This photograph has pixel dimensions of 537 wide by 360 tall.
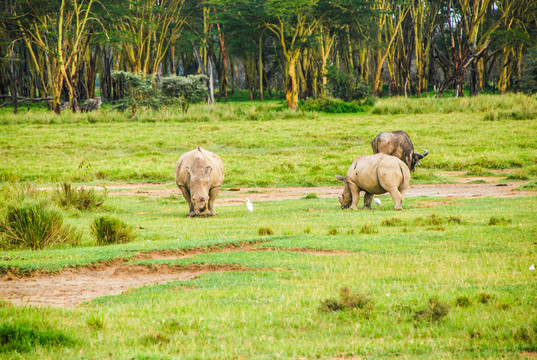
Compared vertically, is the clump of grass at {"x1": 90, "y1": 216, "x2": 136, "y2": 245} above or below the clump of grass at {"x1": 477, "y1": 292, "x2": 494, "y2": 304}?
below

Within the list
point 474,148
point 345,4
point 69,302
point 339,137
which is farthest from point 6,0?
point 69,302

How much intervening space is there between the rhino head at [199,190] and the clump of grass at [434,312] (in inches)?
378

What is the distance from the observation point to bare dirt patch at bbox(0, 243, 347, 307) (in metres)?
7.46

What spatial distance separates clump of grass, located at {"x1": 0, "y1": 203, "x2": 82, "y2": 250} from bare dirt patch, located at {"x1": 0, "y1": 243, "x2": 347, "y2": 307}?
2492mm

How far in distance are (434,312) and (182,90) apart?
40.8 meters

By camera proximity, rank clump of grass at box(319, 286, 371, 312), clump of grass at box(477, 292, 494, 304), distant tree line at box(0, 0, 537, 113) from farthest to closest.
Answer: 1. distant tree line at box(0, 0, 537, 113)
2. clump of grass at box(477, 292, 494, 304)
3. clump of grass at box(319, 286, 371, 312)

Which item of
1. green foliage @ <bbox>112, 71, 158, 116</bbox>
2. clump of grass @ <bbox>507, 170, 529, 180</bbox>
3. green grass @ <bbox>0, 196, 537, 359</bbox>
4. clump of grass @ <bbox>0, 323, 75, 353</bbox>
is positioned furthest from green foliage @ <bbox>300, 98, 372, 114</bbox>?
clump of grass @ <bbox>0, 323, 75, 353</bbox>

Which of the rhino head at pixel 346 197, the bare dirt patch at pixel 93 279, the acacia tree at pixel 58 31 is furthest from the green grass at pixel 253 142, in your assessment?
the bare dirt patch at pixel 93 279

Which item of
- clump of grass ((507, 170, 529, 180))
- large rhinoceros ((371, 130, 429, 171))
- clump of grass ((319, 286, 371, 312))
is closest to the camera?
clump of grass ((319, 286, 371, 312))

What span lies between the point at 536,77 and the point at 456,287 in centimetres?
4560

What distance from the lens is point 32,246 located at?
11.1 meters

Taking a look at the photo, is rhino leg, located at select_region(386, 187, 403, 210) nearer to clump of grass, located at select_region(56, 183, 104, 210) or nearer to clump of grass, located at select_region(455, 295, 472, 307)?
clump of grass, located at select_region(56, 183, 104, 210)

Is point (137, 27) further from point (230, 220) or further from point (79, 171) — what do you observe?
point (230, 220)

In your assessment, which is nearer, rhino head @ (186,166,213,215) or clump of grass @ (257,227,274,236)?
clump of grass @ (257,227,274,236)
